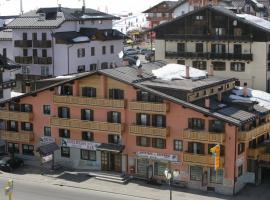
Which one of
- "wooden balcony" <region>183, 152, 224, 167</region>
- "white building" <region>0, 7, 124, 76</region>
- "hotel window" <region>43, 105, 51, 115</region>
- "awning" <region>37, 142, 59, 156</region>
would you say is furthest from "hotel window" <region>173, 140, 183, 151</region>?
"white building" <region>0, 7, 124, 76</region>

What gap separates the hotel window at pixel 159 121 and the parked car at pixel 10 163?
16.0 m

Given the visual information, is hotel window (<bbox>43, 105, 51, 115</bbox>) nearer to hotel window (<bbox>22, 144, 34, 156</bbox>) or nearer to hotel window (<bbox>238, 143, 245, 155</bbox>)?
hotel window (<bbox>22, 144, 34, 156</bbox>)

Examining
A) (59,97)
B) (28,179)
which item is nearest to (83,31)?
(59,97)

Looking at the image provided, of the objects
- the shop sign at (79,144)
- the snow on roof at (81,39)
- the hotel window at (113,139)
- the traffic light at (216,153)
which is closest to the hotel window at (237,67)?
the snow on roof at (81,39)

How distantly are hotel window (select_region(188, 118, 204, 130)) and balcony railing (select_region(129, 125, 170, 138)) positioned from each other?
2305 mm

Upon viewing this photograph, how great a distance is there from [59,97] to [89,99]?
370 centimetres

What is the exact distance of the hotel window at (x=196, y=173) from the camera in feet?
188

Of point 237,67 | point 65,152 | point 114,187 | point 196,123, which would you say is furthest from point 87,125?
point 237,67

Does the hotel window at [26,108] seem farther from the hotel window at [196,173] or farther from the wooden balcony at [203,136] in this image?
the hotel window at [196,173]

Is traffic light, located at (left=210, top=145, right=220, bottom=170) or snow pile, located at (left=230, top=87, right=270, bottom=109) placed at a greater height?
snow pile, located at (left=230, top=87, right=270, bottom=109)

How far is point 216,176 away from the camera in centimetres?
5644

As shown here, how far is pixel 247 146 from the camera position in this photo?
57.8 metres

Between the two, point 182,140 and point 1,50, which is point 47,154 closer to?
point 182,140

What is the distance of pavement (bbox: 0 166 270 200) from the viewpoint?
55.3m
